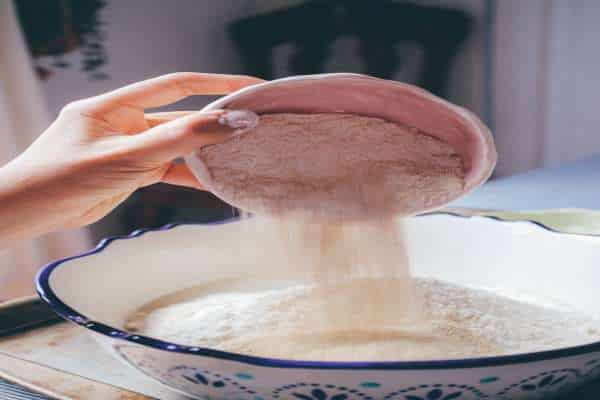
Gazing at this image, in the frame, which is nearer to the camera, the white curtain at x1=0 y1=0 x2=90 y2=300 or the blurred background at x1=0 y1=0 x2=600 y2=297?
the white curtain at x1=0 y1=0 x2=90 y2=300

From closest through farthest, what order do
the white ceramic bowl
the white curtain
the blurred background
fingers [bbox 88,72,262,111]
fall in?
the white ceramic bowl
fingers [bbox 88,72,262,111]
the white curtain
the blurred background

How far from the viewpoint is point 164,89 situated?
56 centimetres

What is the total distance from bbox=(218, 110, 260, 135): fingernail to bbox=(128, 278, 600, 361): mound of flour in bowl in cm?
14

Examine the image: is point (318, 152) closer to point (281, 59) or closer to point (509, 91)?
point (281, 59)

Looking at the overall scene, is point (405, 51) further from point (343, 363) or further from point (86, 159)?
point (343, 363)

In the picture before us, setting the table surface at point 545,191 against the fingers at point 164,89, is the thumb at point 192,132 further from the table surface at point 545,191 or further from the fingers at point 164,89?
the table surface at point 545,191

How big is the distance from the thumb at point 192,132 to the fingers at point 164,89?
0.10 metres

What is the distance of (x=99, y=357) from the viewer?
415mm

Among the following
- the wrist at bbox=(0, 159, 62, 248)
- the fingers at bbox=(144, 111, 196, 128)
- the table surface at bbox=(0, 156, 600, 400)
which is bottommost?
the table surface at bbox=(0, 156, 600, 400)

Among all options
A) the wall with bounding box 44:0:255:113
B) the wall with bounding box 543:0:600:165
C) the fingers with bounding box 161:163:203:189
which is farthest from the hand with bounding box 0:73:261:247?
the wall with bounding box 543:0:600:165

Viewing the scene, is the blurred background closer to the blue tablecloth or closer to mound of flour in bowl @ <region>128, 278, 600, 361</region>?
the blue tablecloth

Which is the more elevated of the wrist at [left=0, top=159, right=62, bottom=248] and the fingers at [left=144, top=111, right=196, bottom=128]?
the fingers at [left=144, top=111, right=196, bottom=128]

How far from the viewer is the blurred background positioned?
198cm

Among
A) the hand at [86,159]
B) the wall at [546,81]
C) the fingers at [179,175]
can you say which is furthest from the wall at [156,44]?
the hand at [86,159]
